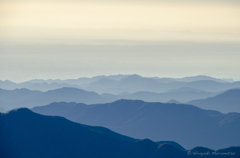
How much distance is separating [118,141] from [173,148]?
14701 millimetres

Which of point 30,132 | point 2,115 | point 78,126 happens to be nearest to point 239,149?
point 78,126

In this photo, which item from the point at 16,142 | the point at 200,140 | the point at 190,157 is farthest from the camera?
the point at 200,140

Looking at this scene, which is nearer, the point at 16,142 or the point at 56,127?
the point at 16,142

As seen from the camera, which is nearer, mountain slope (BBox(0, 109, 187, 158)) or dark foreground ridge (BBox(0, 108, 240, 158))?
mountain slope (BBox(0, 109, 187, 158))

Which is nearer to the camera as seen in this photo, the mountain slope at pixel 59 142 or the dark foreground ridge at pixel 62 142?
the mountain slope at pixel 59 142

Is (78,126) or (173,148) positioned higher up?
(78,126)

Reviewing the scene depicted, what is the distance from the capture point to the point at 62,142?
110 m

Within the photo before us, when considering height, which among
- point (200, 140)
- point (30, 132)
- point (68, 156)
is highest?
point (200, 140)

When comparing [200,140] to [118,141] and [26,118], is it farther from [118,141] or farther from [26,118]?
[26,118]

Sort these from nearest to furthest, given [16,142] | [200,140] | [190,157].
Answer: [16,142] < [190,157] < [200,140]

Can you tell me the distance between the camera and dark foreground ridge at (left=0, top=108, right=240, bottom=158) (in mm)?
104312

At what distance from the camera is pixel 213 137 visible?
19712 cm

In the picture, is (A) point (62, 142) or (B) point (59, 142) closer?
(B) point (59, 142)

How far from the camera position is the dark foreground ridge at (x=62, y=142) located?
104m
